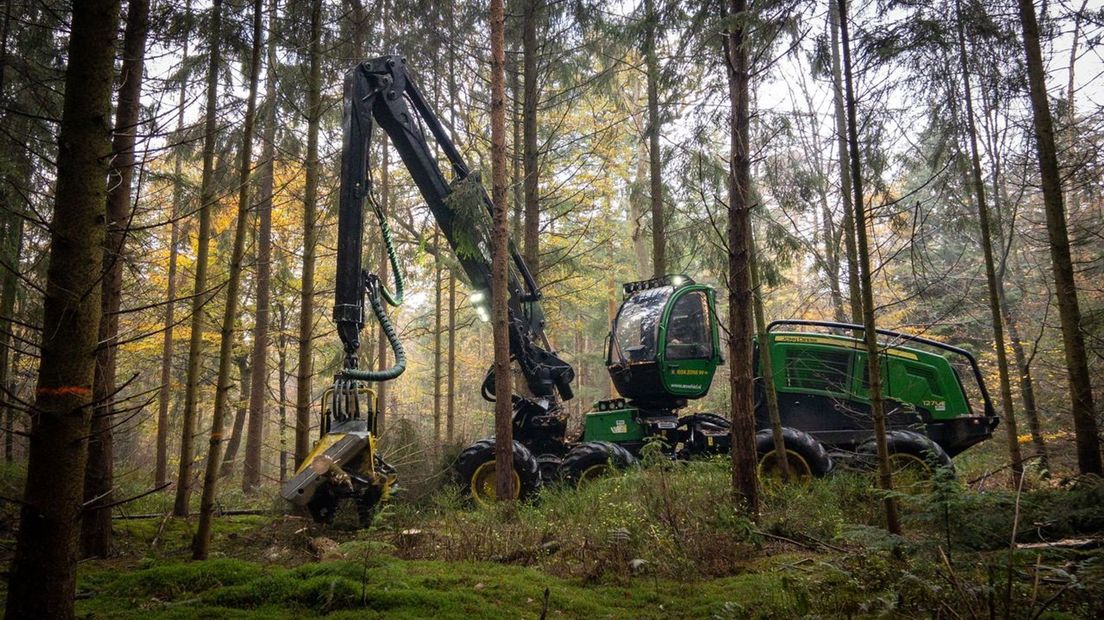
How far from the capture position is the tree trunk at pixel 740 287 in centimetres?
563

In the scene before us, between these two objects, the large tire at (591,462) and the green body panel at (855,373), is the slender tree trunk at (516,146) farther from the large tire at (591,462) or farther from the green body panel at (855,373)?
the green body panel at (855,373)

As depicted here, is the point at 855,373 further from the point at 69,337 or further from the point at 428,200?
the point at 69,337

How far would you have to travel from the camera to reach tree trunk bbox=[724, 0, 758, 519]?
5629mm

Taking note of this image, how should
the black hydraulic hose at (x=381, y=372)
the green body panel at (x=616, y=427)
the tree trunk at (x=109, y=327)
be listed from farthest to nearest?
the green body panel at (x=616, y=427)
the black hydraulic hose at (x=381, y=372)
the tree trunk at (x=109, y=327)

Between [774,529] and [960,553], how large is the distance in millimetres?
1804

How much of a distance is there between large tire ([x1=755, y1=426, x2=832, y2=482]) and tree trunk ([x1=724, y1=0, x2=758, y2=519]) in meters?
1.76

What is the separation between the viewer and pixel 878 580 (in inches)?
132

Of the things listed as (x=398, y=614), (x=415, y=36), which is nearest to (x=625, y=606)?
(x=398, y=614)

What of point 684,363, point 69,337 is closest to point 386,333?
point 69,337

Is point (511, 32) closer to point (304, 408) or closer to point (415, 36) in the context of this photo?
point (415, 36)

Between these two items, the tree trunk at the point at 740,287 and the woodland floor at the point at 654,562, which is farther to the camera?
the tree trunk at the point at 740,287

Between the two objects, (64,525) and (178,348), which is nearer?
(64,525)

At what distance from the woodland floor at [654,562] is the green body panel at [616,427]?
2.24m

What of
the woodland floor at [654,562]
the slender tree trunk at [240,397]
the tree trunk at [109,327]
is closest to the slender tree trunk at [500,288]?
the woodland floor at [654,562]
